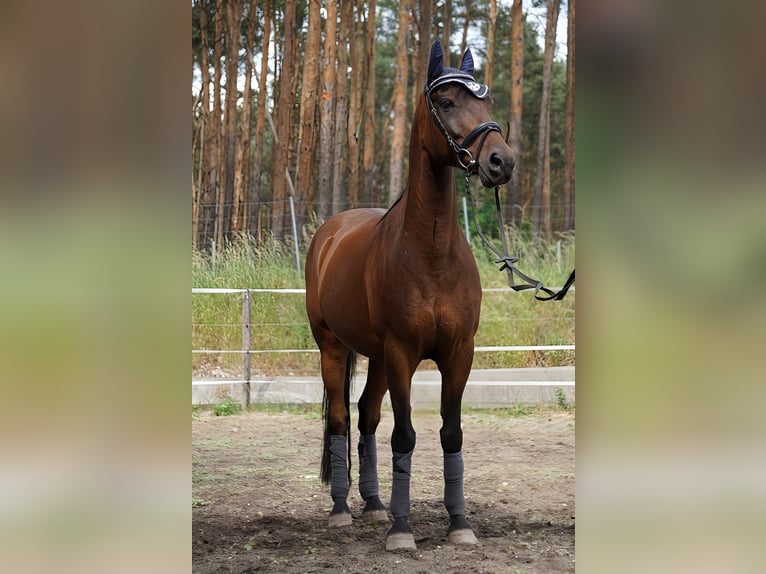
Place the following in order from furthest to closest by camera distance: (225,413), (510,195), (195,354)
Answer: (510,195)
(195,354)
(225,413)

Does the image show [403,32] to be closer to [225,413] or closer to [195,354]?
[195,354]

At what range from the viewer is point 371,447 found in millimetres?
4746

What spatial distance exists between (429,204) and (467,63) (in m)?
0.69

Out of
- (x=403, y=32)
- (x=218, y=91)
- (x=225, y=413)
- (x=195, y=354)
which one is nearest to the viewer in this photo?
(x=225, y=413)

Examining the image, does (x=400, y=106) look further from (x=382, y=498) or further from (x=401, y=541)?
(x=401, y=541)

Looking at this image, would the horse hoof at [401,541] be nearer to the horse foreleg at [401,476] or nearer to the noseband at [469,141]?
the horse foreleg at [401,476]

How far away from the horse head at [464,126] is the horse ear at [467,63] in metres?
0.01

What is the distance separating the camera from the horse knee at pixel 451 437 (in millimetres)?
4048

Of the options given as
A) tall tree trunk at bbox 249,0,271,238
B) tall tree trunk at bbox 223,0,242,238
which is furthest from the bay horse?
tall tree trunk at bbox 223,0,242,238

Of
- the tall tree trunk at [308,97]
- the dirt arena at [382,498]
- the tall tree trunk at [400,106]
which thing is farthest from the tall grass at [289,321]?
the tall tree trunk at [400,106]

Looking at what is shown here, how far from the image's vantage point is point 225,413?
8.13 meters

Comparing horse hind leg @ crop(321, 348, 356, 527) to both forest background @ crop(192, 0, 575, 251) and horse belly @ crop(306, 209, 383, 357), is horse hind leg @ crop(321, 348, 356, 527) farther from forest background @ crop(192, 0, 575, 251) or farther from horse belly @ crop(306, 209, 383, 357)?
forest background @ crop(192, 0, 575, 251)
